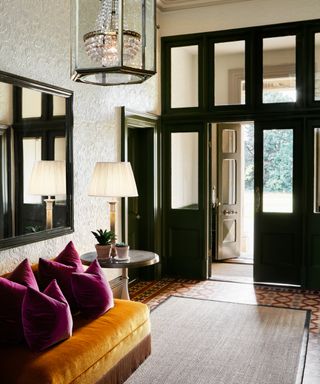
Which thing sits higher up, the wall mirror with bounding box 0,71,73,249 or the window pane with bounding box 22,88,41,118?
the window pane with bounding box 22,88,41,118

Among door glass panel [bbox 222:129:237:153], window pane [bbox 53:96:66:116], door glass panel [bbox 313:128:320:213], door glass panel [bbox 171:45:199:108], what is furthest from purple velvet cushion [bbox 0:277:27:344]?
door glass panel [bbox 222:129:237:153]

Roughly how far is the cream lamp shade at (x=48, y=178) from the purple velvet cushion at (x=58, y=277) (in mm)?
652

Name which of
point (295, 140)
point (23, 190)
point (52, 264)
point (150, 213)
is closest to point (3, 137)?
point (23, 190)

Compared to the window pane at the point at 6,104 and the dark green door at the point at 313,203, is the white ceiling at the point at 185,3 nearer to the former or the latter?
the dark green door at the point at 313,203

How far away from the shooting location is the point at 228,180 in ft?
24.1

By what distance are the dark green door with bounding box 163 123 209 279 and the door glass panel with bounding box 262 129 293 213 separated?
0.77 meters

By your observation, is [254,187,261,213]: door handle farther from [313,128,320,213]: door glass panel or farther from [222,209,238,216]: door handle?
[222,209,238,216]: door handle

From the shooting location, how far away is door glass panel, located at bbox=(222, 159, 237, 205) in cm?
734

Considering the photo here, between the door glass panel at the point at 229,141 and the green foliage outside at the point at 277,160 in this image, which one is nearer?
the green foliage outside at the point at 277,160

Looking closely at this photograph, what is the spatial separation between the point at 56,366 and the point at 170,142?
4.16 metres

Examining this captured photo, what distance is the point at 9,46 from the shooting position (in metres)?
3.39

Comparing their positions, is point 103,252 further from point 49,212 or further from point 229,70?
point 229,70

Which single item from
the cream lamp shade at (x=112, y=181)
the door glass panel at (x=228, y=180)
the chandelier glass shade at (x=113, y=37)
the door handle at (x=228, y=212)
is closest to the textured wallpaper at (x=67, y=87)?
the cream lamp shade at (x=112, y=181)

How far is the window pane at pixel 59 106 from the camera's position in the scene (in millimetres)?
3945
